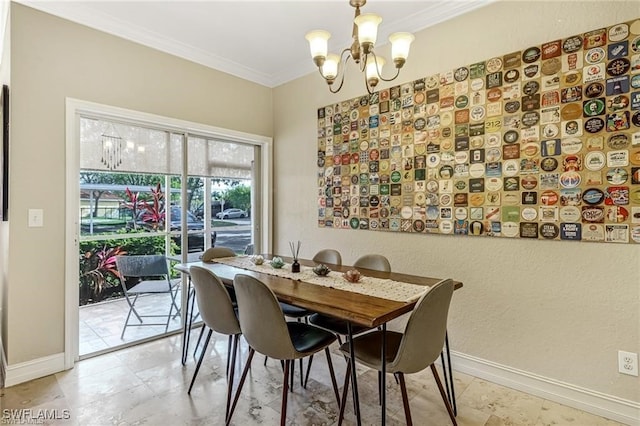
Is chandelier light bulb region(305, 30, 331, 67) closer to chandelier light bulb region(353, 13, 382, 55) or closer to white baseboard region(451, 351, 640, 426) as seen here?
chandelier light bulb region(353, 13, 382, 55)

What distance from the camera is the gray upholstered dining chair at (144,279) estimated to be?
3.03 metres

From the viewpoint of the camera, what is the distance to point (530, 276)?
2.21 metres

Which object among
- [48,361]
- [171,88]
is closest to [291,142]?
[171,88]

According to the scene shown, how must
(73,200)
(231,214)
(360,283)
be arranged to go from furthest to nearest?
→ 1. (231,214)
2. (73,200)
3. (360,283)

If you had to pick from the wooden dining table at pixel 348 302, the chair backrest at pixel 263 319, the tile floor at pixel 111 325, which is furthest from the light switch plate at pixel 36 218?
the chair backrest at pixel 263 319

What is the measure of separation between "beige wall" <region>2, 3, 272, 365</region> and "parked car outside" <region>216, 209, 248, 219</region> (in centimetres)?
133

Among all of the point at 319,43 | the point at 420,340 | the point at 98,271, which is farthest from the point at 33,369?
the point at 319,43

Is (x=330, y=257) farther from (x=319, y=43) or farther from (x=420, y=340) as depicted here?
(x=319, y=43)

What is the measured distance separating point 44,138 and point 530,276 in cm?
355

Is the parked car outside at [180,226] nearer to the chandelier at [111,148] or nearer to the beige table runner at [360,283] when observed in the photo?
the chandelier at [111,148]

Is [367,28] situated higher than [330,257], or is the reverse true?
[367,28]

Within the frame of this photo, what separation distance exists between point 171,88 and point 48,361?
96.2 inches

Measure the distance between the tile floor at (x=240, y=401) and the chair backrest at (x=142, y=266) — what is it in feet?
2.58

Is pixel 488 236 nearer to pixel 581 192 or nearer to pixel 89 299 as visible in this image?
pixel 581 192
